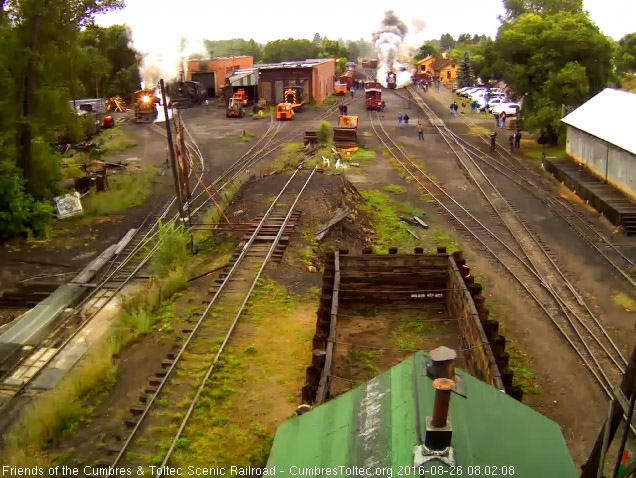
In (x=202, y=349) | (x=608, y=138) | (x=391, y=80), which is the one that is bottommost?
(x=202, y=349)

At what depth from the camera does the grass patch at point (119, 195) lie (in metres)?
22.7

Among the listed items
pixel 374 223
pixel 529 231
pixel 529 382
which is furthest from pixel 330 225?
pixel 529 382

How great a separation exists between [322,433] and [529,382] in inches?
293

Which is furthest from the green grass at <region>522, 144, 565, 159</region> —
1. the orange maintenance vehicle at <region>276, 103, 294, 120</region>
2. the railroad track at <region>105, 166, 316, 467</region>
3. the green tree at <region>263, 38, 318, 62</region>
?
the green tree at <region>263, 38, 318, 62</region>

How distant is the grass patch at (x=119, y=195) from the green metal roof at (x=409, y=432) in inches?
768

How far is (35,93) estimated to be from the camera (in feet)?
70.6

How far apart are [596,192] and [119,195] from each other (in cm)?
1817

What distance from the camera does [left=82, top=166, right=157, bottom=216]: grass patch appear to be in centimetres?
2269

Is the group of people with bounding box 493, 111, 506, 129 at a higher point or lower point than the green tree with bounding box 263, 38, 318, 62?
lower

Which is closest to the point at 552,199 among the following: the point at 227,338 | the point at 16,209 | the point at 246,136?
the point at 227,338

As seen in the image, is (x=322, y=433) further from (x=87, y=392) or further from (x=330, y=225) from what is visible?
(x=330, y=225)

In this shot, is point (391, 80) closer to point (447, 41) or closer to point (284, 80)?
point (284, 80)

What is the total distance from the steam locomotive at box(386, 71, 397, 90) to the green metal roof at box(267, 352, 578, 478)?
75.6 metres

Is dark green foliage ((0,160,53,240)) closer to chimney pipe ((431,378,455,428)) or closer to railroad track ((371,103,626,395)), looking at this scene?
railroad track ((371,103,626,395))
